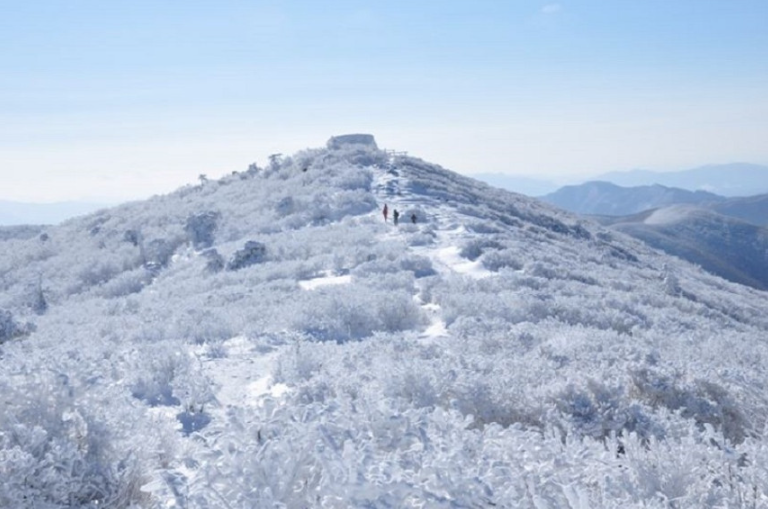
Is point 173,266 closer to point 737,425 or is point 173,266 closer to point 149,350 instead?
point 149,350

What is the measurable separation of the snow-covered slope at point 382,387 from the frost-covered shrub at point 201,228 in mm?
5947

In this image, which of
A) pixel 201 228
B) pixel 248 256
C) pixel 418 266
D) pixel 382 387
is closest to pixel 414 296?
pixel 418 266

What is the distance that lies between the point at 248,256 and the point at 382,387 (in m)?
16.2

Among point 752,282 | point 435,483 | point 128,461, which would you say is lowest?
point 752,282

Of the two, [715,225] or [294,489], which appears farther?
[715,225]

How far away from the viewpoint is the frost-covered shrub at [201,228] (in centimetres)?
3075

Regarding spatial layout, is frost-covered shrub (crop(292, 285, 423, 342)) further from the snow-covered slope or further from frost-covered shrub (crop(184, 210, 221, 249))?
frost-covered shrub (crop(184, 210, 221, 249))

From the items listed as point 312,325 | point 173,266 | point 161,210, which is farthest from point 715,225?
point 312,325

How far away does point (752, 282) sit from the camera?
9181cm

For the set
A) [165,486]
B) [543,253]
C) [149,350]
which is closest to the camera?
[165,486]

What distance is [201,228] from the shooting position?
3111 centimetres

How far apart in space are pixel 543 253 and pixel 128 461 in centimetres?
2048

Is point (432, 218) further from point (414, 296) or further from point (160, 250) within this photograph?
point (414, 296)

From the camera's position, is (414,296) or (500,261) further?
(500,261)
